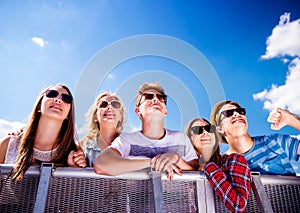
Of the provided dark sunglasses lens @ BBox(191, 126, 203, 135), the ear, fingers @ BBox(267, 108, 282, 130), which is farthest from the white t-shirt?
fingers @ BBox(267, 108, 282, 130)

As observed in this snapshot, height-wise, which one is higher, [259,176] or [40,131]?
[40,131]

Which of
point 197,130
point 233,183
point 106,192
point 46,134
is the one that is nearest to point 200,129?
point 197,130

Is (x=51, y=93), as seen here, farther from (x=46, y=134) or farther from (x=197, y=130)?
(x=197, y=130)

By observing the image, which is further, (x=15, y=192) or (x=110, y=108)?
(x=110, y=108)

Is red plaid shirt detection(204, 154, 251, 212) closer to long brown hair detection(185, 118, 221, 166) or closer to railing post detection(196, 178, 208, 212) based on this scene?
railing post detection(196, 178, 208, 212)

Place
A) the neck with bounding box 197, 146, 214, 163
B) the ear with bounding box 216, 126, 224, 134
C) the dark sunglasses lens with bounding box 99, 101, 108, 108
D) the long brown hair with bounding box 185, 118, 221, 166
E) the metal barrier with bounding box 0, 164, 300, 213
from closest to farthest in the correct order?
the metal barrier with bounding box 0, 164, 300, 213, the long brown hair with bounding box 185, 118, 221, 166, the neck with bounding box 197, 146, 214, 163, the ear with bounding box 216, 126, 224, 134, the dark sunglasses lens with bounding box 99, 101, 108, 108

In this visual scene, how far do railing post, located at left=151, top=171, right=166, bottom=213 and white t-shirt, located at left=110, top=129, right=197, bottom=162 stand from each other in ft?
1.92

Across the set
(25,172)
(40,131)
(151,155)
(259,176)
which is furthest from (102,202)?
(40,131)

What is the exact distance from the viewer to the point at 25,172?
1492 mm

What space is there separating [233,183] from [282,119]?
1.44 meters

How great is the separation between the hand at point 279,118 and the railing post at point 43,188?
6.99ft

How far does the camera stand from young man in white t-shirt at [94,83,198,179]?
1696mm

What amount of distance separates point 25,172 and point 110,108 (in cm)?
167

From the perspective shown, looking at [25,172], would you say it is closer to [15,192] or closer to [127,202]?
[15,192]
